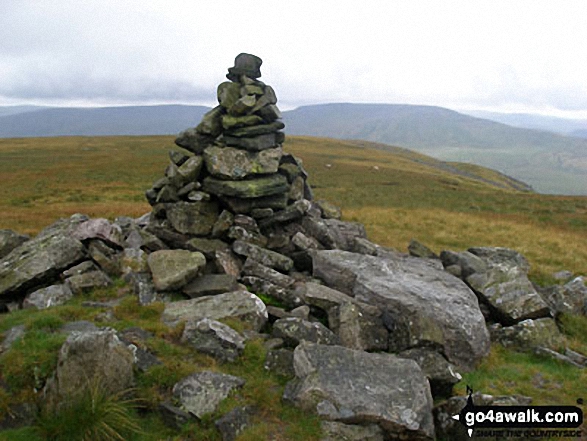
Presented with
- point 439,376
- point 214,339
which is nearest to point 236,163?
point 214,339

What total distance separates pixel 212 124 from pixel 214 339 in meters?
12.0

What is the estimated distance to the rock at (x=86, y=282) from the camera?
15945 millimetres

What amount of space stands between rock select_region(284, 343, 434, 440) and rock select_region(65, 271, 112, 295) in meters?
8.74

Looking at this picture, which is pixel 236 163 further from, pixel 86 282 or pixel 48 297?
pixel 48 297

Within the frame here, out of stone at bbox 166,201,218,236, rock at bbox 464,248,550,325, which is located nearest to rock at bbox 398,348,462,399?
rock at bbox 464,248,550,325

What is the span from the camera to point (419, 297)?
52.1 ft

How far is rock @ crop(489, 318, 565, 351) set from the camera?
15781 millimetres

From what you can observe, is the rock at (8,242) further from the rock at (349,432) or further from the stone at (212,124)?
the rock at (349,432)

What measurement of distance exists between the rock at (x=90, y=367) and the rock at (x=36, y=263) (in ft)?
22.3

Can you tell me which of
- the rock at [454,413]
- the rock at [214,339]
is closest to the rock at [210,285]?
the rock at [214,339]

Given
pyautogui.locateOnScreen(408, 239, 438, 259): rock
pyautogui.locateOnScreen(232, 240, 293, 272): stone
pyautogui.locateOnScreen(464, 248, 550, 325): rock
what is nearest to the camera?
pyautogui.locateOnScreen(464, 248, 550, 325): rock

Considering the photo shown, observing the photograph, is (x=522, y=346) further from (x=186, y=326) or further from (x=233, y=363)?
(x=186, y=326)

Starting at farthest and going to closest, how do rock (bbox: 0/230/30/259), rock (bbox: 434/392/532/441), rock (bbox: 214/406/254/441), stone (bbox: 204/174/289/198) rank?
stone (bbox: 204/174/289/198)
rock (bbox: 0/230/30/259)
rock (bbox: 434/392/532/441)
rock (bbox: 214/406/254/441)

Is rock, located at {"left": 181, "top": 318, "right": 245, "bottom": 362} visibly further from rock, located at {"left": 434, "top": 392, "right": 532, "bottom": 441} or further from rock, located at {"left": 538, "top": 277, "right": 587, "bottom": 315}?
rock, located at {"left": 538, "top": 277, "right": 587, "bottom": 315}
